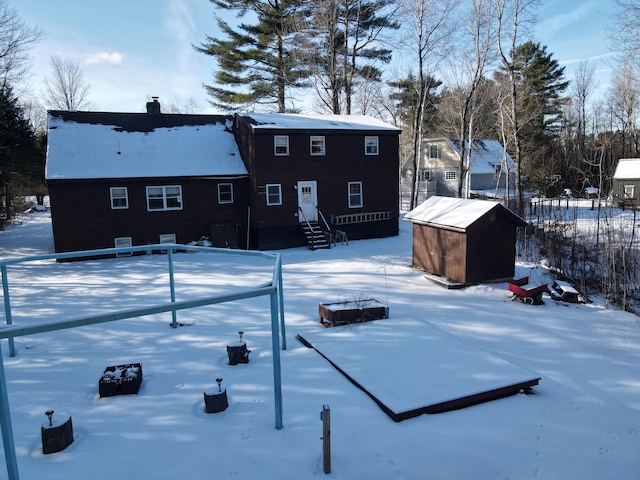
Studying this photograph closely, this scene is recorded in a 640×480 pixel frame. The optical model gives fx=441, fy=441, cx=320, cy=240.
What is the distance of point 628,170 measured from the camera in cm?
3528

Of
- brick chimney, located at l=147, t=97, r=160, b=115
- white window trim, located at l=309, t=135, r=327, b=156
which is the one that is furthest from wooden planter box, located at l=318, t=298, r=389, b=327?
brick chimney, located at l=147, t=97, r=160, b=115

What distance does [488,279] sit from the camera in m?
13.6

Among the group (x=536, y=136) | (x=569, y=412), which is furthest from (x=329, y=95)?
(x=569, y=412)

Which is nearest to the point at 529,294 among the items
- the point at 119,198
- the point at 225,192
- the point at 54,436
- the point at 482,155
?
the point at 54,436

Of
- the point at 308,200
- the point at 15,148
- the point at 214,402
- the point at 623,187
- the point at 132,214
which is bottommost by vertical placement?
the point at 214,402

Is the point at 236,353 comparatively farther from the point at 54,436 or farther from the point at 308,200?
the point at 308,200

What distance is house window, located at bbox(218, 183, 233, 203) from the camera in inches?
824

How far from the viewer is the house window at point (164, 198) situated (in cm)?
1964

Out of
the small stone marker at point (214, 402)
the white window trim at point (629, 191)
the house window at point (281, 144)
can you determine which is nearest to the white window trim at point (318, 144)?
the house window at point (281, 144)

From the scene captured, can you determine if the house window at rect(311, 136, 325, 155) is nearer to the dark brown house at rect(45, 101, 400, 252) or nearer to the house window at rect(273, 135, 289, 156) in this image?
the dark brown house at rect(45, 101, 400, 252)

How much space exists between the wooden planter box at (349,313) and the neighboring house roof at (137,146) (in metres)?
12.4

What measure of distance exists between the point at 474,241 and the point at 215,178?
1233cm

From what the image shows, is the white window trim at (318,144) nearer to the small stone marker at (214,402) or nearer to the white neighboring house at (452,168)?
the small stone marker at (214,402)

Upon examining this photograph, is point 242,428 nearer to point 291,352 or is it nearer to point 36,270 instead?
point 291,352
